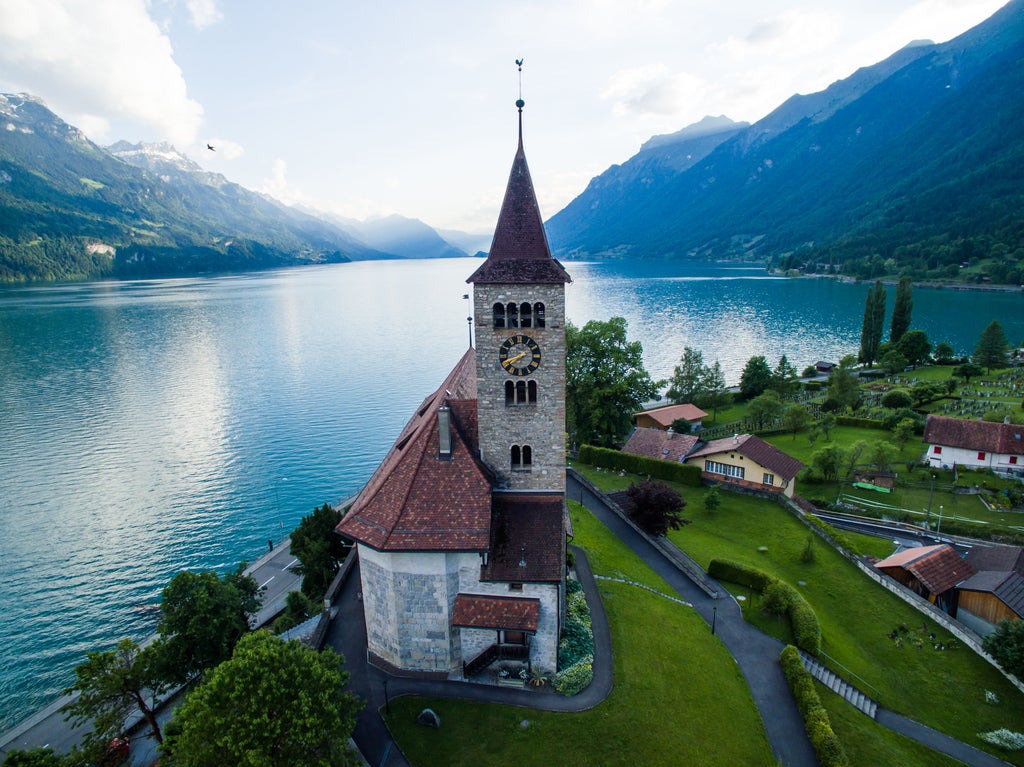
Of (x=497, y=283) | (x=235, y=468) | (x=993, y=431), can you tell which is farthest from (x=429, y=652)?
(x=993, y=431)

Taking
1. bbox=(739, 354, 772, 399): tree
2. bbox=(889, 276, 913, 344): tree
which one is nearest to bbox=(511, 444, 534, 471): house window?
bbox=(739, 354, 772, 399): tree

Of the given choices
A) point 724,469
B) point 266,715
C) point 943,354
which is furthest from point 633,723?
point 943,354

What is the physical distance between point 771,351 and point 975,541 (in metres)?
92.4

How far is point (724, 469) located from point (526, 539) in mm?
36110

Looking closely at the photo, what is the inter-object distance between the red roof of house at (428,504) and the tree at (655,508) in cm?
1964

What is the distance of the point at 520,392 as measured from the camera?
30766mm

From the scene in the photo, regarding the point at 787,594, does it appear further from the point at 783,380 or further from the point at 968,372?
the point at 968,372

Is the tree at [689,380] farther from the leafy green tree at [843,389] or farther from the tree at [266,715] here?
the tree at [266,715]

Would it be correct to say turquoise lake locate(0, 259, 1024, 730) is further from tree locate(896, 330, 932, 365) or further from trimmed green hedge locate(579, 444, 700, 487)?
trimmed green hedge locate(579, 444, 700, 487)

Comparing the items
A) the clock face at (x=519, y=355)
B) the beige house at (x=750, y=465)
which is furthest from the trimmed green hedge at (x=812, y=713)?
the beige house at (x=750, y=465)

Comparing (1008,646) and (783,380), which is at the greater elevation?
(783,380)

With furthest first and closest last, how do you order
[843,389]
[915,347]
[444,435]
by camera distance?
[915,347]
[843,389]
[444,435]

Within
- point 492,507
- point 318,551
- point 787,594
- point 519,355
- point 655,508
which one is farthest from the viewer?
point 655,508

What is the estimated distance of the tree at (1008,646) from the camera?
2956 cm
